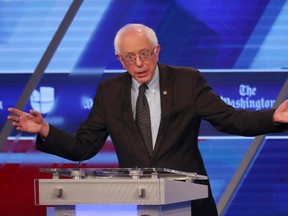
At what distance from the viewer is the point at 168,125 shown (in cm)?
326

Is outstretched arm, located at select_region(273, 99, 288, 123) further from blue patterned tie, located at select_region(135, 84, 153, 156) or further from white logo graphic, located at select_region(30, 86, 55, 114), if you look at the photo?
white logo graphic, located at select_region(30, 86, 55, 114)

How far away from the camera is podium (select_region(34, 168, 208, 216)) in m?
2.50

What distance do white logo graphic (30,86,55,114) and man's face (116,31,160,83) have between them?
1.56 meters

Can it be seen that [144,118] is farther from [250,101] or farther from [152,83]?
[250,101]

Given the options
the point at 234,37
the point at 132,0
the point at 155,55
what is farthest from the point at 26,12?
the point at 155,55

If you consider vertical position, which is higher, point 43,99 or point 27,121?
point 43,99

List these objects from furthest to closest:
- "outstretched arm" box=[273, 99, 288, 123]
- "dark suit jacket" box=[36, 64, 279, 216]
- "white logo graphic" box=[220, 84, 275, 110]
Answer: "white logo graphic" box=[220, 84, 275, 110] → "dark suit jacket" box=[36, 64, 279, 216] → "outstretched arm" box=[273, 99, 288, 123]

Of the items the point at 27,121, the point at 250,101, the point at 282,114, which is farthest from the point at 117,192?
the point at 250,101

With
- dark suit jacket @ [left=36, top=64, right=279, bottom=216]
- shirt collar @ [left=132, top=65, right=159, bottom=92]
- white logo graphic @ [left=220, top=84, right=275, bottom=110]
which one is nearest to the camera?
dark suit jacket @ [left=36, top=64, right=279, bottom=216]

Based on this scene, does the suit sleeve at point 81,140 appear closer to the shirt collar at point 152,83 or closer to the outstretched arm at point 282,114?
the shirt collar at point 152,83

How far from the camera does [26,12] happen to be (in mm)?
4836

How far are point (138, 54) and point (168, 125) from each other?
324 millimetres

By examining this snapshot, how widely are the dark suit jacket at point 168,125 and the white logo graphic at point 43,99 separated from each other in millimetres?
1384

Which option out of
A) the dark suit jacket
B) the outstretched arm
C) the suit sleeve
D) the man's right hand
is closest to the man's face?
the dark suit jacket
